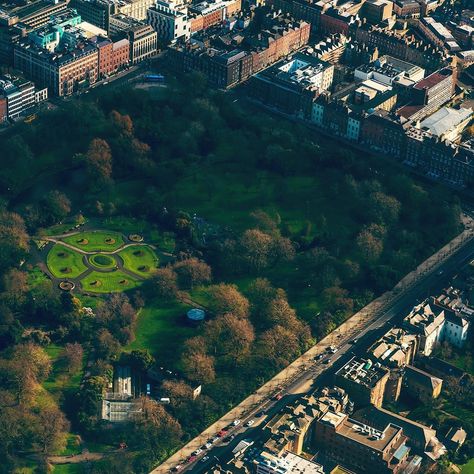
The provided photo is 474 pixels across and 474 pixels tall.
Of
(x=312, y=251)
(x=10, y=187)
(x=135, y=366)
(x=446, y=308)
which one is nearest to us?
(x=135, y=366)

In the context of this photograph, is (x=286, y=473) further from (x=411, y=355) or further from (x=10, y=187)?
(x=10, y=187)

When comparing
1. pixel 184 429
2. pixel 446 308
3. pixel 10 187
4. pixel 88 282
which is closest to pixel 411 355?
pixel 446 308

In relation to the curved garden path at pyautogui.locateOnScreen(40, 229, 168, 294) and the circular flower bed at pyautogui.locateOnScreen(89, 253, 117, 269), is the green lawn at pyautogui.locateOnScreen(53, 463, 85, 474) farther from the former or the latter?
the circular flower bed at pyautogui.locateOnScreen(89, 253, 117, 269)

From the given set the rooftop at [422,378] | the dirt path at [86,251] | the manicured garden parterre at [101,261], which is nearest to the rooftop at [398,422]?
the rooftop at [422,378]

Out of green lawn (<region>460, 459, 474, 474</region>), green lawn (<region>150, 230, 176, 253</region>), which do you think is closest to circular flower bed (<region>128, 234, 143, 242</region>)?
green lawn (<region>150, 230, 176, 253</region>)

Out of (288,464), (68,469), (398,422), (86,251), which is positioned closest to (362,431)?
(398,422)

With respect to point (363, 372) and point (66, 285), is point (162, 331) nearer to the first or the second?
point (66, 285)
